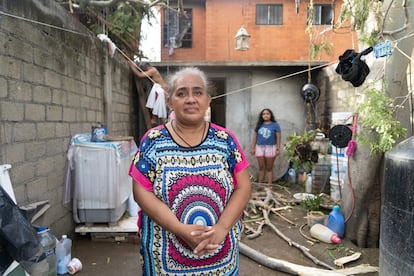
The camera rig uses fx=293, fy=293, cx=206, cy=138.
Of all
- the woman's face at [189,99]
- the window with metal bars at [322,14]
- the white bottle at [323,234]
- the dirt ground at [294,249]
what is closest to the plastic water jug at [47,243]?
the woman's face at [189,99]

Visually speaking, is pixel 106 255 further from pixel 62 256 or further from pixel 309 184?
pixel 309 184

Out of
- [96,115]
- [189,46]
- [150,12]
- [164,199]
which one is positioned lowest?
[164,199]

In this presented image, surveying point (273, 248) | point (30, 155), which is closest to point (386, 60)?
point (273, 248)

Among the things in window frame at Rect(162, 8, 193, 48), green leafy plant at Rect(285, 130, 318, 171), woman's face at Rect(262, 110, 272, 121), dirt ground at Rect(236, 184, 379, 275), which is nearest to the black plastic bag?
dirt ground at Rect(236, 184, 379, 275)

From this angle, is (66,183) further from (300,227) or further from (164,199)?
(300,227)

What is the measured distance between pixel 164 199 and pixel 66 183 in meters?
2.39

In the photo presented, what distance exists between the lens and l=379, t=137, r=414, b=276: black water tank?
1854 millimetres

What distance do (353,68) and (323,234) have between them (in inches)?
79.0

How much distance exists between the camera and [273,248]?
11.6ft

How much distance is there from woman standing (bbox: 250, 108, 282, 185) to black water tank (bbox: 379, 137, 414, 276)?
13.9 feet

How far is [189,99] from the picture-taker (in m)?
1.52

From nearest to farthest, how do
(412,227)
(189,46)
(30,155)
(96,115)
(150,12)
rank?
1. (412,227)
2. (30,155)
3. (96,115)
4. (150,12)
5. (189,46)

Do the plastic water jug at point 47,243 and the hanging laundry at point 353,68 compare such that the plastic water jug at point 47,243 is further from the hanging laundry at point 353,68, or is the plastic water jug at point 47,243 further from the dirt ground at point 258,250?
the hanging laundry at point 353,68

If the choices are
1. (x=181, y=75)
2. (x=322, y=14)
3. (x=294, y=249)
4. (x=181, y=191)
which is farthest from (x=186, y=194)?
(x=322, y=14)
